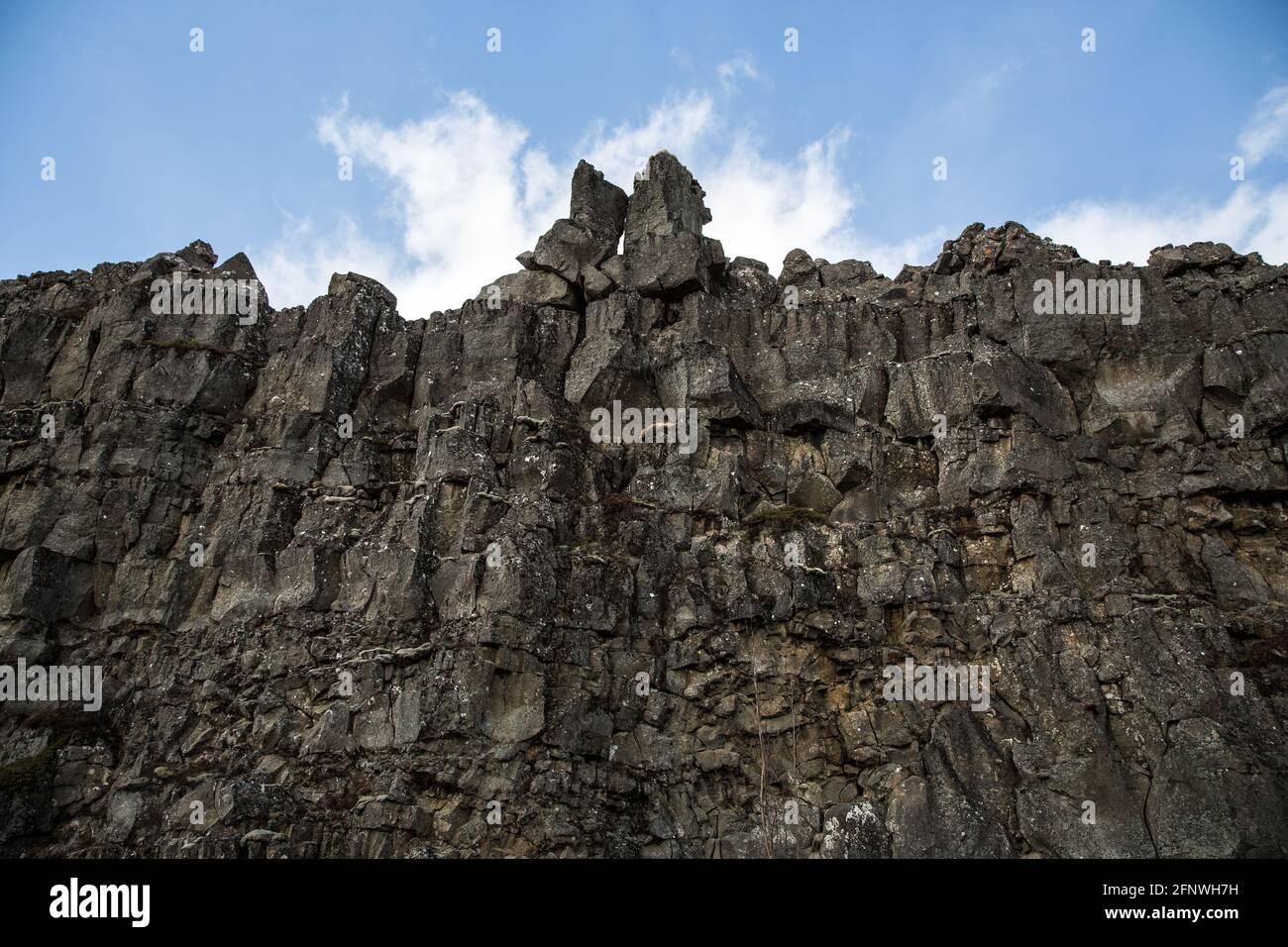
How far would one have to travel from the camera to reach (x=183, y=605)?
109 ft

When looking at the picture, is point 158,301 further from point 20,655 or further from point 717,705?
point 717,705

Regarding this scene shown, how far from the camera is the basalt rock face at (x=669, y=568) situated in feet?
83.9

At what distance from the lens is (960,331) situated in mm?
35875

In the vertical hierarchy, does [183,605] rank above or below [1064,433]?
below

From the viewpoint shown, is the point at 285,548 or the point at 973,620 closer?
the point at 973,620

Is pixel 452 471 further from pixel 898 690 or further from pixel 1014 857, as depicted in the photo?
pixel 1014 857

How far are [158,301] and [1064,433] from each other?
38962mm

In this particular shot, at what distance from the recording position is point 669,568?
3062 centimetres

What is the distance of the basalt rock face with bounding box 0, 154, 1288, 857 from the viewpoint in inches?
1007
